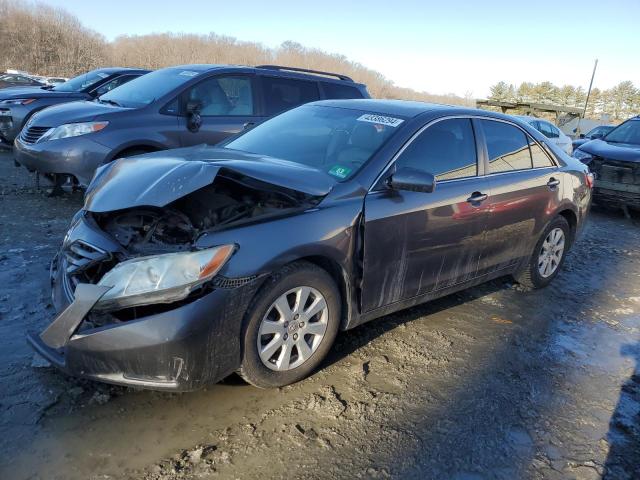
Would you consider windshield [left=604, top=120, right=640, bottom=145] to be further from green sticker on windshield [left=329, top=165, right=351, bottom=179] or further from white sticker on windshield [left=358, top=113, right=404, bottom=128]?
green sticker on windshield [left=329, top=165, right=351, bottom=179]

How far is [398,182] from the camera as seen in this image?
313cm

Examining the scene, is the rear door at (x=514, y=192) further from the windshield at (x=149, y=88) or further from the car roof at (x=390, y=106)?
the windshield at (x=149, y=88)

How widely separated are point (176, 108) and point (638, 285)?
5720 millimetres

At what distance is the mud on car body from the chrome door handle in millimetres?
23

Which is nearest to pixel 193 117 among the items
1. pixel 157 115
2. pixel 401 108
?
pixel 157 115

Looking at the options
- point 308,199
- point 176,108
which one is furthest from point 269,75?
point 308,199

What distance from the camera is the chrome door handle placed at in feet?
12.3

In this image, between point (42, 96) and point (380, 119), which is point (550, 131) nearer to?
point (380, 119)

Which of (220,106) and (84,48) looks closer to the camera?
(220,106)

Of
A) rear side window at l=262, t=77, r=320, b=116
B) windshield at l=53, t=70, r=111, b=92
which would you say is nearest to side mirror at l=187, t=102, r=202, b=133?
rear side window at l=262, t=77, r=320, b=116

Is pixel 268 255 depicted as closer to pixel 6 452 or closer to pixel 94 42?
pixel 6 452

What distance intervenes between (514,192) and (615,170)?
5.74m

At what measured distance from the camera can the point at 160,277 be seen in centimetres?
241

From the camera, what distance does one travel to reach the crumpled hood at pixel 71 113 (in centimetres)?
598
